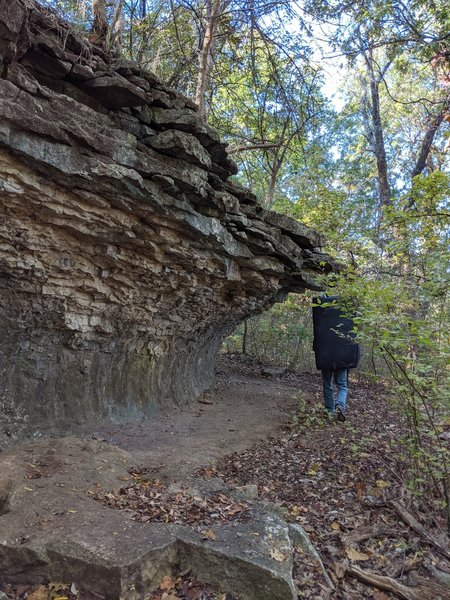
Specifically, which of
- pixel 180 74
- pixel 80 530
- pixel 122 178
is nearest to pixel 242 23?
pixel 180 74

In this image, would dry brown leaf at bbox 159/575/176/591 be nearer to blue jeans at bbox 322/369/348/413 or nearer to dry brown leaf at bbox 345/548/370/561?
dry brown leaf at bbox 345/548/370/561

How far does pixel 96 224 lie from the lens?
461 cm

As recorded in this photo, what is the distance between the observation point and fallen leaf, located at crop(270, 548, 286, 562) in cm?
278

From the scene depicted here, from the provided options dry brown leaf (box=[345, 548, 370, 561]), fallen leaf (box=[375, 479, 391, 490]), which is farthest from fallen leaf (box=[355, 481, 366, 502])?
dry brown leaf (box=[345, 548, 370, 561])

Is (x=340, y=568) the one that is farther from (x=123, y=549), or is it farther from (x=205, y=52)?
(x=205, y=52)

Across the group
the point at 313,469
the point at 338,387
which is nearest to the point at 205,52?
the point at 338,387

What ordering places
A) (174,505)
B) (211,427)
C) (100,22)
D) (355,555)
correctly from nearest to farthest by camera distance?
(355,555) < (174,505) < (100,22) < (211,427)

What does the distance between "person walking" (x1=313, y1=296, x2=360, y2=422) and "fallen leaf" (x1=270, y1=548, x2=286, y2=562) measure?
4156mm

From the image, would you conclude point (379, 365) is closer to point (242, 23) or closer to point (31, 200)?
point (242, 23)

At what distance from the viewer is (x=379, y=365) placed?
11961 millimetres

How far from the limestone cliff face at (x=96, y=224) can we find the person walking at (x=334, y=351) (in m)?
1.61

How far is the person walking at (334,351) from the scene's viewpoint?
664 cm

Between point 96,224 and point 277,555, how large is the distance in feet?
12.1

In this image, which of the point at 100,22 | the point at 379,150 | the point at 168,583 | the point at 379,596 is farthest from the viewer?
the point at 379,150
